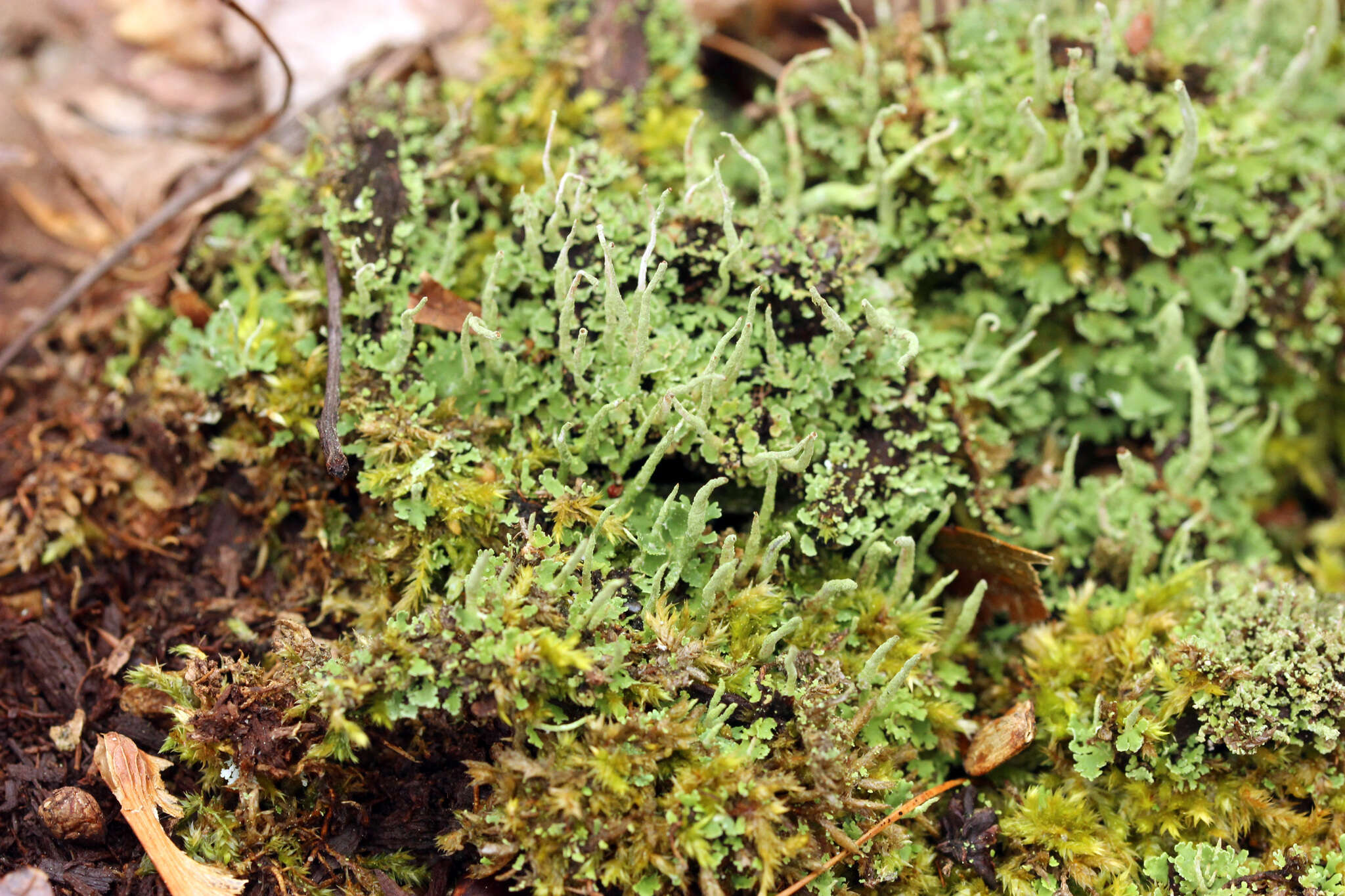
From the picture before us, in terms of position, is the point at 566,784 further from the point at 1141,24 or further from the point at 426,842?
the point at 1141,24

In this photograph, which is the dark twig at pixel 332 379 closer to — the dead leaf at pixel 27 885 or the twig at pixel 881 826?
the dead leaf at pixel 27 885

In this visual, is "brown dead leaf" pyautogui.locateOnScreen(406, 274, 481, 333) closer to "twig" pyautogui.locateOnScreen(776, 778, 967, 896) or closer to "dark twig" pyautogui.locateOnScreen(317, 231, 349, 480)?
"dark twig" pyautogui.locateOnScreen(317, 231, 349, 480)

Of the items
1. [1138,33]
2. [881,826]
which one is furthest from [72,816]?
[1138,33]

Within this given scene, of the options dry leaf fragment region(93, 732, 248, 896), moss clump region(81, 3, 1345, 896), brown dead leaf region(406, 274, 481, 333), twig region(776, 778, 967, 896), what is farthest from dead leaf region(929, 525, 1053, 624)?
dry leaf fragment region(93, 732, 248, 896)

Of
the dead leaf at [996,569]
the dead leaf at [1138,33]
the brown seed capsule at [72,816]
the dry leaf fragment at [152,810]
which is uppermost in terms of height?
the dead leaf at [1138,33]

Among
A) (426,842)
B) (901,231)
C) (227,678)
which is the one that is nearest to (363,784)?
(426,842)

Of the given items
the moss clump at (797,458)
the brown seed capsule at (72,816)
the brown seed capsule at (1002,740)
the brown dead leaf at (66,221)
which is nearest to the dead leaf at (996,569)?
the moss clump at (797,458)

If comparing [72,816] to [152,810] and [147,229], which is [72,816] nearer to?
[152,810]
